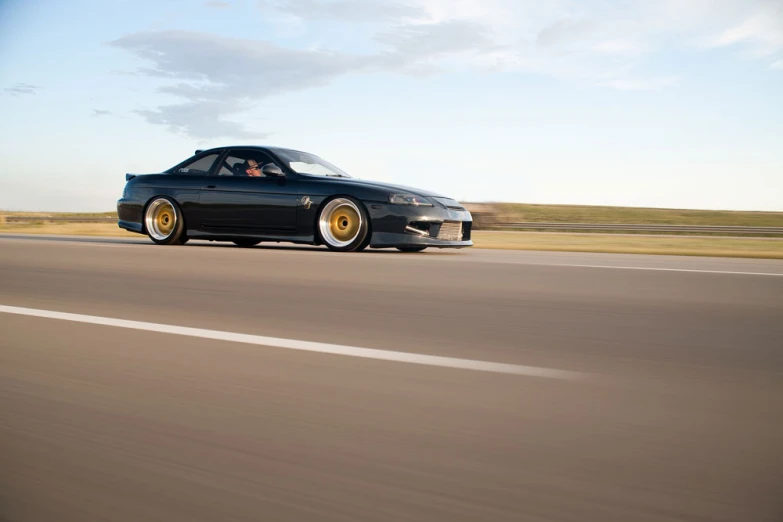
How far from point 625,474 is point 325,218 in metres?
8.49

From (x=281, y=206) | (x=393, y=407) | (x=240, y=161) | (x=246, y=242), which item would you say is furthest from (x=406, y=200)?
(x=393, y=407)

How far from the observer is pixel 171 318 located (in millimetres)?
4957

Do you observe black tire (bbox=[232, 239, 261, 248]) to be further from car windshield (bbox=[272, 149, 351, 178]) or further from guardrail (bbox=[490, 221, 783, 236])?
guardrail (bbox=[490, 221, 783, 236])

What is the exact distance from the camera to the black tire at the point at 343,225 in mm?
10336

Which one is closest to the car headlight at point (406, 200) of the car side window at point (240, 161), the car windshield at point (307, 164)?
the car windshield at point (307, 164)

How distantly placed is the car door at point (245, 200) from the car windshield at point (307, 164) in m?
0.24

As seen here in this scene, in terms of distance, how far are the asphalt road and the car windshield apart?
5.38 m

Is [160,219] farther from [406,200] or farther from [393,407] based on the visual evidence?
[393,407]

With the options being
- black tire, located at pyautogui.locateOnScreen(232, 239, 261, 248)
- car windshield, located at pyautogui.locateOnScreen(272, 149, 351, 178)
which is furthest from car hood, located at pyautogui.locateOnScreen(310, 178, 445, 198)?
black tire, located at pyautogui.locateOnScreen(232, 239, 261, 248)

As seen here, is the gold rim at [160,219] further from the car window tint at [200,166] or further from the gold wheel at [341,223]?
the gold wheel at [341,223]

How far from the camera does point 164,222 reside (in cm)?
1188

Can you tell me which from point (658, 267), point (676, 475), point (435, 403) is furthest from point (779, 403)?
point (658, 267)

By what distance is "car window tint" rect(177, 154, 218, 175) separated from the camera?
11.7 meters

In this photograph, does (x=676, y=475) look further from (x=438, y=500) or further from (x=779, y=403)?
(x=779, y=403)
